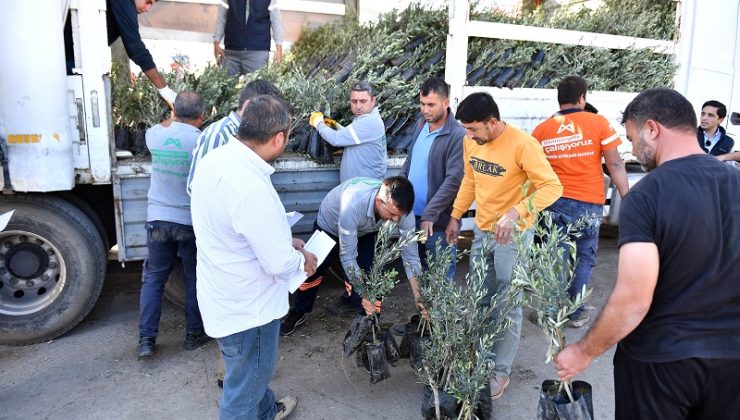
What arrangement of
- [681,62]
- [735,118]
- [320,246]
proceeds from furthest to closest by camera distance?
[735,118]
[681,62]
[320,246]

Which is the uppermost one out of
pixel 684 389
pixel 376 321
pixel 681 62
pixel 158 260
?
pixel 681 62

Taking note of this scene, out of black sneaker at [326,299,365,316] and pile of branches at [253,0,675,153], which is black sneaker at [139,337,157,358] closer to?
black sneaker at [326,299,365,316]

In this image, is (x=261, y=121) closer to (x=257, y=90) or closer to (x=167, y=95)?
(x=257, y=90)

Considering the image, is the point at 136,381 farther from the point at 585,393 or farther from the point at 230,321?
the point at 585,393

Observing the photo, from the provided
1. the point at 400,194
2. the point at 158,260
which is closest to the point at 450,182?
the point at 400,194

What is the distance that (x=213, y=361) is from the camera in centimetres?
367

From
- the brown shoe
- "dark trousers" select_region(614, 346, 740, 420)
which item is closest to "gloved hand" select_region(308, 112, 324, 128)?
the brown shoe

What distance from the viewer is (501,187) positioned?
10.2ft

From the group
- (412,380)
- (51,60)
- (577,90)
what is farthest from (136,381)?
(577,90)

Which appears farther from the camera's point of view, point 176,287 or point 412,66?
point 412,66

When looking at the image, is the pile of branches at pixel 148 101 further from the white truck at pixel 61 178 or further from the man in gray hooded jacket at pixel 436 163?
the man in gray hooded jacket at pixel 436 163

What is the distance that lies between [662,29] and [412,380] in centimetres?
479

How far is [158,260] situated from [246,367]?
1.50m

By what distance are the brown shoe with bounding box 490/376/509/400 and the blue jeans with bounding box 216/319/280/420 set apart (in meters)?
1.40
